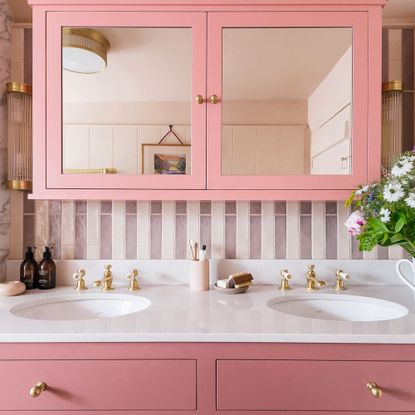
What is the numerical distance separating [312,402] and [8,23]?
1840 mm

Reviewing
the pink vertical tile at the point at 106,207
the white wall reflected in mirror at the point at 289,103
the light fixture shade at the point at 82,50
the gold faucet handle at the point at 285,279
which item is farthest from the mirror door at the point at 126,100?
the gold faucet handle at the point at 285,279

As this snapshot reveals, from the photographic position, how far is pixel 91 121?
51.3 inches

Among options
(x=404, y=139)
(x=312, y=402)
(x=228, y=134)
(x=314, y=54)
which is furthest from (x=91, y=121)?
(x=404, y=139)

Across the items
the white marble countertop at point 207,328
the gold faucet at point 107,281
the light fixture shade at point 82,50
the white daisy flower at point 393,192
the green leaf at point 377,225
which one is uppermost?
the light fixture shade at point 82,50

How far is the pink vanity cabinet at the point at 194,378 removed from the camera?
0.93 m

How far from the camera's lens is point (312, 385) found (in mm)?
930

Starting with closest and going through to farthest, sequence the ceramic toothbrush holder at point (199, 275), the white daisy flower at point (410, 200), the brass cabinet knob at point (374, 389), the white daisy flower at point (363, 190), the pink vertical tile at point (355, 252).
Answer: the brass cabinet knob at point (374, 389) → the white daisy flower at point (410, 200) → the white daisy flower at point (363, 190) → the ceramic toothbrush holder at point (199, 275) → the pink vertical tile at point (355, 252)

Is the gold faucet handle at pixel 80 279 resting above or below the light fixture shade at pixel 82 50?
below

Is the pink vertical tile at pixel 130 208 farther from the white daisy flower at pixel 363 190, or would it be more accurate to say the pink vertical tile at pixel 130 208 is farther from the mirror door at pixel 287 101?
the white daisy flower at pixel 363 190

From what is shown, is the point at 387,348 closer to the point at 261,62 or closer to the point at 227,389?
the point at 227,389

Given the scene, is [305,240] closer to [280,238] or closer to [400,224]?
[280,238]

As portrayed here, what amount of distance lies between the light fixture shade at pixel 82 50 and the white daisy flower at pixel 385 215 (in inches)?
43.6

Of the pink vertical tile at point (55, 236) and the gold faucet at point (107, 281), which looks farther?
the pink vertical tile at point (55, 236)

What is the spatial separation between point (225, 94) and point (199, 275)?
707mm
